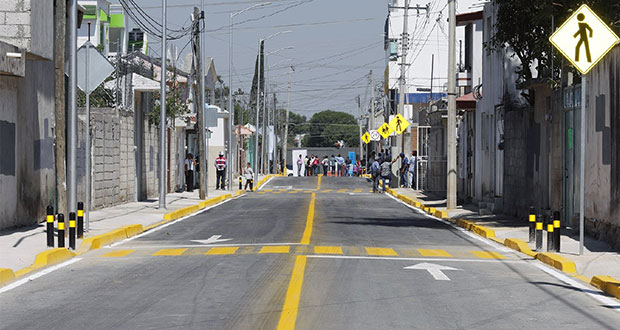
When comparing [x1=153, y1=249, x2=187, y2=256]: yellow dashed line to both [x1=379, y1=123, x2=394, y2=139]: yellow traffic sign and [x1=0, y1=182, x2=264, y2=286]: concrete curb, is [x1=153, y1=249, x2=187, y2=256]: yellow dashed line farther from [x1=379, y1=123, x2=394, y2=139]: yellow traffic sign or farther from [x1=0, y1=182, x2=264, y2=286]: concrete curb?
[x1=379, y1=123, x2=394, y2=139]: yellow traffic sign

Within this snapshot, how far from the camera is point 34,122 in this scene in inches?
945

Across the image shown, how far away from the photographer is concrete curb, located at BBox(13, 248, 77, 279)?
14.6 meters

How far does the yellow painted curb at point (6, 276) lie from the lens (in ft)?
43.7

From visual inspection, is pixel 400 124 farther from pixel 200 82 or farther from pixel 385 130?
→ pixel 200 82

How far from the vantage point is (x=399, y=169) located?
5319 cm

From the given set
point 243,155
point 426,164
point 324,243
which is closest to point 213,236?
point 324,243

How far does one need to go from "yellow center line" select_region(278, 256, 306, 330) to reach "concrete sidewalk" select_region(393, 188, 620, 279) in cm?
431

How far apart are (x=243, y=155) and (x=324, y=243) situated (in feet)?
212

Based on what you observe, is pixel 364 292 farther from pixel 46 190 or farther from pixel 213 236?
pixel 46 190

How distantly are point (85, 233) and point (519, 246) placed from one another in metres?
8.83

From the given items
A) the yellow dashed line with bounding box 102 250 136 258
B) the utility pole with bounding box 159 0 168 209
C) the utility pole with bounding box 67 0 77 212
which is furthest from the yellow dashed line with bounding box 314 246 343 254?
the utility pole with bounding box 159 0 168 209

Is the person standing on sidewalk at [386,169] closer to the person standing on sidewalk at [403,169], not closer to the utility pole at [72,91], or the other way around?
the person standing on sidewalk at [403,169]

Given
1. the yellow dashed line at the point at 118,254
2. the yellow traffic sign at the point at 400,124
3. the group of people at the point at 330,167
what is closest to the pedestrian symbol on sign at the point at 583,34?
the yellow dashed line at the point at 118,254

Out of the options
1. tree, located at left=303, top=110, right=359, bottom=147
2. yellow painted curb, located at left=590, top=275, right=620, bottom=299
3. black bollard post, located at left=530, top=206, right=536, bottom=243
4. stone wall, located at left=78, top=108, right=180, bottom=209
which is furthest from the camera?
tree, located at left=303, top=110, right=359, bottom=147
